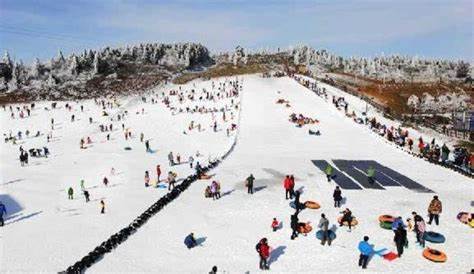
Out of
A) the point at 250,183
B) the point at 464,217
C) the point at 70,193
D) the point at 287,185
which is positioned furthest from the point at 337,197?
the point at 70,193

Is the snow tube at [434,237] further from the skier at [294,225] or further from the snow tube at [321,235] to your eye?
the skier at [294,225]

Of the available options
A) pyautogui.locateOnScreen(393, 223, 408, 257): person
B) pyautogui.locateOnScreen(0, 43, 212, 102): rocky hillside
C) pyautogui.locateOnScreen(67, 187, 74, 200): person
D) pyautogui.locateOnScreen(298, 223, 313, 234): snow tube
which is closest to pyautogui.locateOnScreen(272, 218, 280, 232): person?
pyautogui.locateOnScreen(298, 223, 313, 234): snow tube

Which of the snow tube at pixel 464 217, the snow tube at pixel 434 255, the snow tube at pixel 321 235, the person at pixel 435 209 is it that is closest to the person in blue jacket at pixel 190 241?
the snow tube at pixel 321 235

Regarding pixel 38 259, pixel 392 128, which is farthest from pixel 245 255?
pixel 392 128

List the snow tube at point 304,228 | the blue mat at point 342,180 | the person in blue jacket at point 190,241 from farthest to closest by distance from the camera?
1. the blue mat at point 342,180
2. the snow tube at point 304,228
3. the person in blue jacket at point 190,241

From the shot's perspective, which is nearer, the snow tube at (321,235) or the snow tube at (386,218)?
the snow tube at (321,235)

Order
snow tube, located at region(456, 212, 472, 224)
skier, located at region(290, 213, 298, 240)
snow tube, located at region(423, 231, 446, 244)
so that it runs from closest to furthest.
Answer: snow tube, located at region(423, 231, 446, 244)
skier, located at region(290, 213, 298, 240)
snow tube, located at region(456, 212, 472, 224)

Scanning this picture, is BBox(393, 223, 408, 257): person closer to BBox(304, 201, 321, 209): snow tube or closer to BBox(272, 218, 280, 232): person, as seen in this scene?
BBox(272, 218, 280, 232): person
